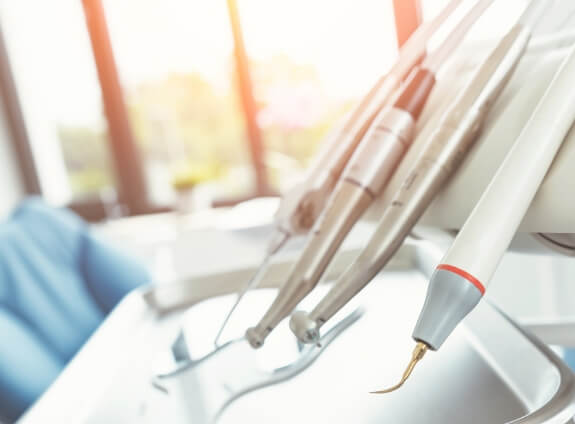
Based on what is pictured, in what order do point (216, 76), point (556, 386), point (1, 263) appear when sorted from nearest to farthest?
point (556, 386) → point (1, 263) → point (216, 76)

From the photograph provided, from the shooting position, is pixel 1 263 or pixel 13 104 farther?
pixel 13 104

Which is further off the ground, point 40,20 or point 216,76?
point 40,20

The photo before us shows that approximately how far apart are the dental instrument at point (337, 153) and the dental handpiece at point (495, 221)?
0.11 meters

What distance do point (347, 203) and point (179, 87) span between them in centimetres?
156

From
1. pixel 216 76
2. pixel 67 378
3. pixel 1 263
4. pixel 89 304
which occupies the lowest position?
pixel 89 304

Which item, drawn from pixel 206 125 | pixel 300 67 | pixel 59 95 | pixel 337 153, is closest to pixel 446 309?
pixel 337 153

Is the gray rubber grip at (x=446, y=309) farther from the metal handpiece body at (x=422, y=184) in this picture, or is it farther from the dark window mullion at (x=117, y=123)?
the dark window mullion at (x=117, y=123)

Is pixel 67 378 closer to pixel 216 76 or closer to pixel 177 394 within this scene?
pixel 177 394

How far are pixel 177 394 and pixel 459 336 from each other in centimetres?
11

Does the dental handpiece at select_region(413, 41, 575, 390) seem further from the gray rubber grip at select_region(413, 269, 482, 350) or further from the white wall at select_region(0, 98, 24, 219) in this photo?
the white wall at select_region(0, 98, 24, 219)

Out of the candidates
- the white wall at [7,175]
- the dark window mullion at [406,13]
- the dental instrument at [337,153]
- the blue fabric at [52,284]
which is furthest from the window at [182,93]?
the dental instrument at [337,153]

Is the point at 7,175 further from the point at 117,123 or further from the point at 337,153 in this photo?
the point at 337,153

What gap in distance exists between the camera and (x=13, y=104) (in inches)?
69.9

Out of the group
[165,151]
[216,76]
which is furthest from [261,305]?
[165,151]
